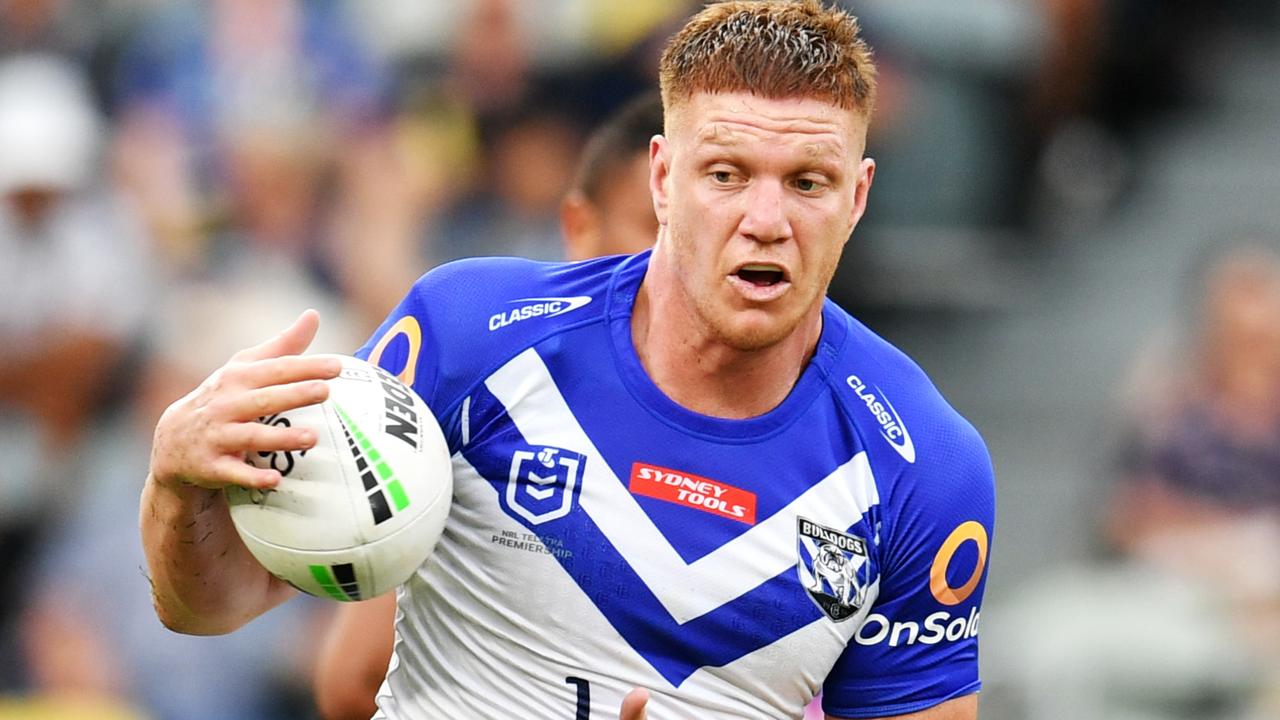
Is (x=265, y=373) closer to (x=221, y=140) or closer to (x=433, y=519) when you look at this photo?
(x=433, y=519)

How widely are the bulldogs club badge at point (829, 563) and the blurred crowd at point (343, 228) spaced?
461 cm

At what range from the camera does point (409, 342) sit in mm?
4012

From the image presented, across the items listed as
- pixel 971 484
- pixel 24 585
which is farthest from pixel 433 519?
pixel 24 585

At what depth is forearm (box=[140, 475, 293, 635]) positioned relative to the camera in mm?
3734

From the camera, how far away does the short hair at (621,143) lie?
5918 mm

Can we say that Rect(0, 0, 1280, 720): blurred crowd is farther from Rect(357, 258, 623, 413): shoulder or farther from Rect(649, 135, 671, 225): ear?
Rect(649, 135, 671, 225): ear

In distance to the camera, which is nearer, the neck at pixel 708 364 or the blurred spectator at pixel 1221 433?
the neck at pixel 708 364

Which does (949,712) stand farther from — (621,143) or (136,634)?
(136,634)

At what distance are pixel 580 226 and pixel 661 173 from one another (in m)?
1.99

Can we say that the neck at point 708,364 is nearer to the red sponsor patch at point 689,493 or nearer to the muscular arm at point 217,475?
the red sponsor patch at point 689,493

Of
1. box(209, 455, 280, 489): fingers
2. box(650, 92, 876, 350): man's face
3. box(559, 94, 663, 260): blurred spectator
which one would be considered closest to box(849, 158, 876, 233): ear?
box(650, 92, 876, 350): man's face

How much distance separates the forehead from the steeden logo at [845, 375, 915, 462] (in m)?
0.50

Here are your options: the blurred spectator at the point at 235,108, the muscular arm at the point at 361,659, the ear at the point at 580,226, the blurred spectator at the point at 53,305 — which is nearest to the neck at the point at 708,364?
the muscular arm at the point at 361,659

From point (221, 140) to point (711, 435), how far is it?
21.3 feet
